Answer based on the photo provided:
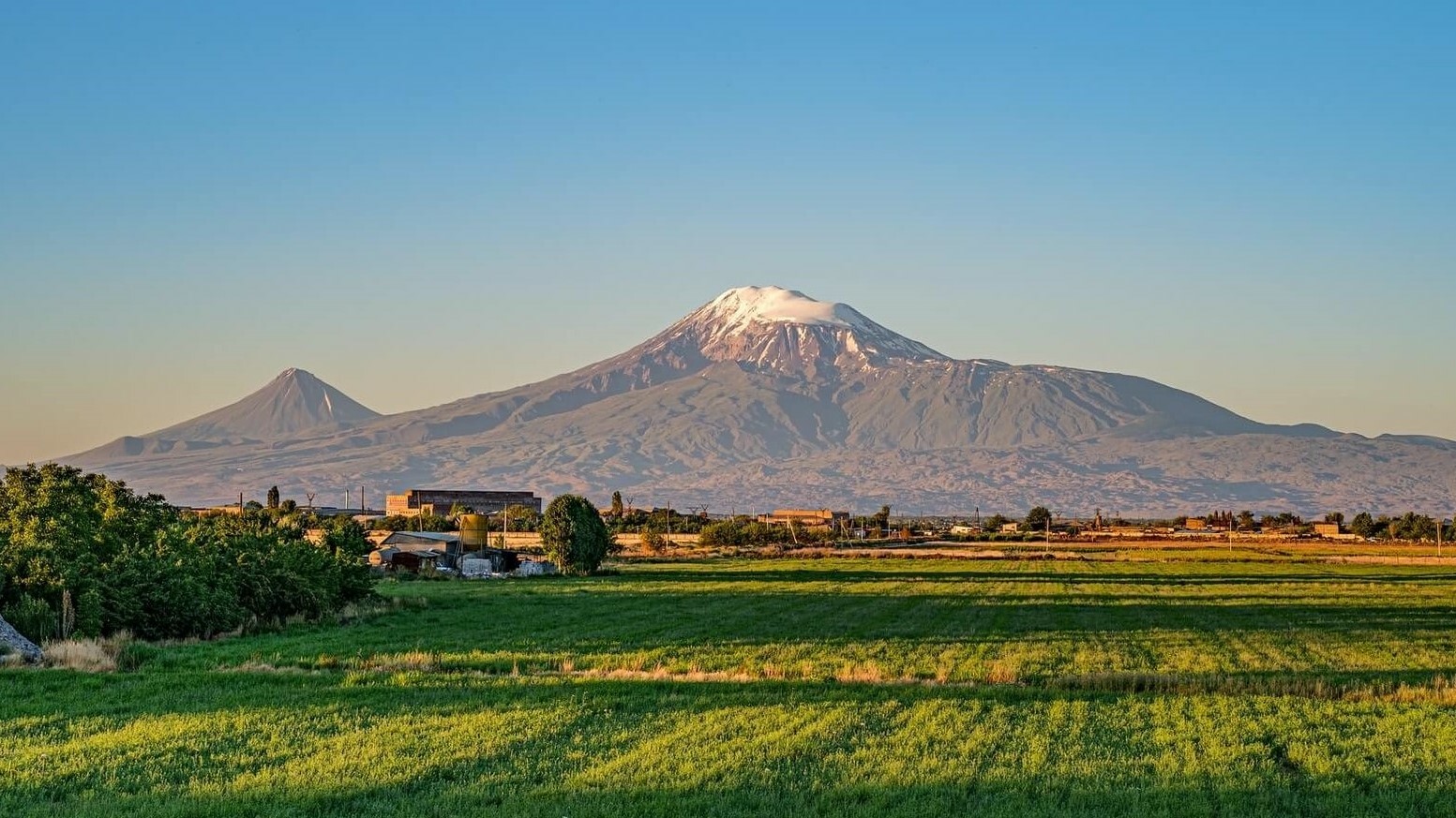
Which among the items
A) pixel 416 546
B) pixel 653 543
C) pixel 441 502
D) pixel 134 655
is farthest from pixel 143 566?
pixel 441 502

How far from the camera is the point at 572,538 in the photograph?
3031 inches

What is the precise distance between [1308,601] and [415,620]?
31572 millimetres

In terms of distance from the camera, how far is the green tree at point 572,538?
77.1 metres

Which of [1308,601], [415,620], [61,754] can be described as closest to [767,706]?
[61,754]

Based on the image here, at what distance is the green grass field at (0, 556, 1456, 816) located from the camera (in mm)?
15594

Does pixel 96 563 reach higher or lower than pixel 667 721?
higher

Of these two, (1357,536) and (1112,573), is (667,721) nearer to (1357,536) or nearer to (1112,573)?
(1112,573)

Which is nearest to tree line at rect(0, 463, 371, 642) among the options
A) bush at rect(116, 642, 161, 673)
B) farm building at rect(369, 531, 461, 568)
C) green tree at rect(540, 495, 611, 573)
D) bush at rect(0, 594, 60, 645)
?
bush at rect(0, 594, 60, 645)

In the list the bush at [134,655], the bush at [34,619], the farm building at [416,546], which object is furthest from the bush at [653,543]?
the bush at [134,655]

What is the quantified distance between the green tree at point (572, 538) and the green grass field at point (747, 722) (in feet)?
120

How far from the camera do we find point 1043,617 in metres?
44.0

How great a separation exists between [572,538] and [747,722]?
57.3 metres

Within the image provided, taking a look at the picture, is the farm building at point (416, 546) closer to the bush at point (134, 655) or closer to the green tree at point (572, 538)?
the green tree at point (572, 538)

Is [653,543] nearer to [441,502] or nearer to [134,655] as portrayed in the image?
[441,502]
